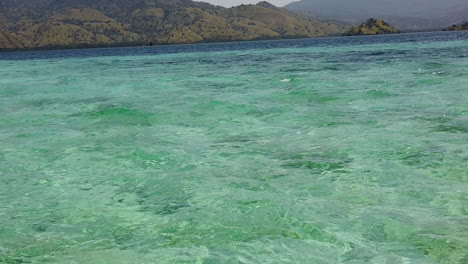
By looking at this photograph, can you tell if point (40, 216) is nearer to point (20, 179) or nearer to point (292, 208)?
point (20, 179)

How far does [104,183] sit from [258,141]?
144 inches

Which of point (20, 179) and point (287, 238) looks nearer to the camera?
point (287, 238)

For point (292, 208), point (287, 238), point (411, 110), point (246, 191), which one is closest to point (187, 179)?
point (246, 191)

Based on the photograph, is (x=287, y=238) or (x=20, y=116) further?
(x=20, y=116)

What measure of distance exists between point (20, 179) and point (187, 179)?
290 cm

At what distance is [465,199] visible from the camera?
5.56 metres

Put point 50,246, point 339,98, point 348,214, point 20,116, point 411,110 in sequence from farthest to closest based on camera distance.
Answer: point 339,98
point 20,116
point 411,110
point 348,214
point 50,246

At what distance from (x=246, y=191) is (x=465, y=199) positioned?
114 inches

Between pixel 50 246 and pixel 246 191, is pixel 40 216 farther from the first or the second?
pixel 246 191

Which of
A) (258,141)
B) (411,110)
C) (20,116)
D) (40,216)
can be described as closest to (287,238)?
(40,216)

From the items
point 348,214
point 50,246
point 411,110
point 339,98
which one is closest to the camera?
point 50,246

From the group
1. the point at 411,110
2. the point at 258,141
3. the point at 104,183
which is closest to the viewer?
the point at 104,183

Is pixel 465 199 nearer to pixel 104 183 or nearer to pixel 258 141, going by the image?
pixel 258 141

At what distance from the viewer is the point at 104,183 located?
697 centimetres
